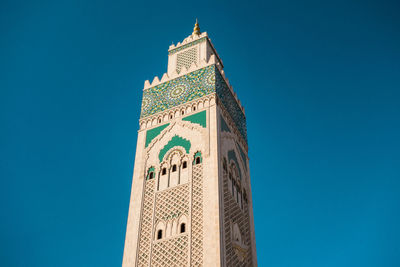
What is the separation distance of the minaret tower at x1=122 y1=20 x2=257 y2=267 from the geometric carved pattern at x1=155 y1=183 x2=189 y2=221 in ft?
0.08

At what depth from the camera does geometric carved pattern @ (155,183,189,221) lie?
9.68 meters

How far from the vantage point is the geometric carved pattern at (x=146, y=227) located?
9.31 m

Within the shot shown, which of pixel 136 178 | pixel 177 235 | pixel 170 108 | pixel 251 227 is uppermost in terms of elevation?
pixel 170 108

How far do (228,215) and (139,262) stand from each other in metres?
2.13

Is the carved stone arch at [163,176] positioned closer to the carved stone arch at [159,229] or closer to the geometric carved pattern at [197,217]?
the geometric carved pattern at [197,217]

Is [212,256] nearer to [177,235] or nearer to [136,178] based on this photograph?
[177,235]

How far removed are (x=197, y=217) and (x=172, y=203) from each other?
2.76 feet

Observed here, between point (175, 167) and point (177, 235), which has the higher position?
point (175, 167)

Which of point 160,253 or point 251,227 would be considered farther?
point 251,227

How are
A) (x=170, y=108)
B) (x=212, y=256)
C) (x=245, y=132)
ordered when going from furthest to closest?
(x=245, y=132), (x=170, y=108), (x=212, y=256)

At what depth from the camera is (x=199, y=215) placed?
9.34 m

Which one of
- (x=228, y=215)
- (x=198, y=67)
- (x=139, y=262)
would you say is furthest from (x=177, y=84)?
(x=139, y=262)

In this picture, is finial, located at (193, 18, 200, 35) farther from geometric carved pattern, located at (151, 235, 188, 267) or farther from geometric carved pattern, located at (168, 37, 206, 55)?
geometric carved pattern, located at (151, 235, 188, 267)

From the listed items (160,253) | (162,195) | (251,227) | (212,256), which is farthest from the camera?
(251,227)
